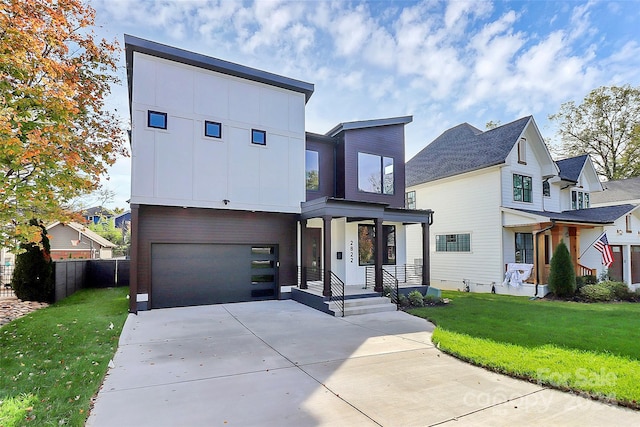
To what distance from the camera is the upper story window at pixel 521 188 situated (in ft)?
52.1

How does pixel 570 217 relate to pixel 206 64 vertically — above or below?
below

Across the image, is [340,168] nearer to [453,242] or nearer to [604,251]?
[453,242]

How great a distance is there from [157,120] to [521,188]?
51.3 ft

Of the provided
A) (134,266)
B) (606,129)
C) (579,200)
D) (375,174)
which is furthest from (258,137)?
(606,129)

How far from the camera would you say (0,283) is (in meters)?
13.1

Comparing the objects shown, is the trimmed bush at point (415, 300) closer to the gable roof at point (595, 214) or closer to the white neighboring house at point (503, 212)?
the white neighboring house at point (503, 212)

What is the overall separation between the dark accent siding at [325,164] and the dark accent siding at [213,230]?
A: 1.71 meters

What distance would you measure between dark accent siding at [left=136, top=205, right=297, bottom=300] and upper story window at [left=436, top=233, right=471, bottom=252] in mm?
9027

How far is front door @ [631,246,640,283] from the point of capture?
18.9 m

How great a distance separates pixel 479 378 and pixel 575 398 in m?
1.09

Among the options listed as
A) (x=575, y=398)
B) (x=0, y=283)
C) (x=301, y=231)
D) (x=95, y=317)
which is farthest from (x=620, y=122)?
(x=0, y=283)

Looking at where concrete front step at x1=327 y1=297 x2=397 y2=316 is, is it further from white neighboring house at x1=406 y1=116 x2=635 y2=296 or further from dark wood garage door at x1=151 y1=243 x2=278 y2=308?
white neighboring house at x1=406 y1=116 x2=635 y2=296

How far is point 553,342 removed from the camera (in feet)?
21.4

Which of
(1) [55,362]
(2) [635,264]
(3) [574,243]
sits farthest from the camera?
(2) [635,264]
